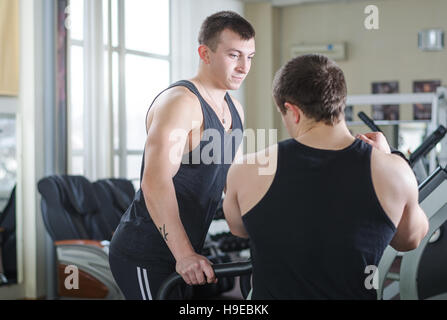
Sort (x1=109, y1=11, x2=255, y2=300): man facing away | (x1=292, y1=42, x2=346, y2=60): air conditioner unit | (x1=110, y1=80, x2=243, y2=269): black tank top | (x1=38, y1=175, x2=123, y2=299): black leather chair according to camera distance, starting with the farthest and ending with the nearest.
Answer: (x1=292, y1=42, x2=346, y2=60): air conditioner unit < (x1=38, y1=175, x2=123, y2=299): black leather chair < (x1=110, y1=80, x2=243, y2=269): black tank top < (x1=109, y1=11, x2=255, y2=300): man facing away

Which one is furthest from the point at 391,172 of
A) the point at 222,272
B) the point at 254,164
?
the point at 222,272

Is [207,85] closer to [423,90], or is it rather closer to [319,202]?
[319,202]

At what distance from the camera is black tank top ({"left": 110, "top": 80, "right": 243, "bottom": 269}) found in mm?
1506

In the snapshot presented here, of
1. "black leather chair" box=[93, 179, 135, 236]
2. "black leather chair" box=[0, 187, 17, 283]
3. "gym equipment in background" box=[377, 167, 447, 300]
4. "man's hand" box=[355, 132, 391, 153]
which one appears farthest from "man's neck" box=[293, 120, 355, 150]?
"black leather chair" box=[0, 187, 17, 283]

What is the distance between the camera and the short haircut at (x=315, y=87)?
113 cm

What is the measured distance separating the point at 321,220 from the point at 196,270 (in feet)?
1.10

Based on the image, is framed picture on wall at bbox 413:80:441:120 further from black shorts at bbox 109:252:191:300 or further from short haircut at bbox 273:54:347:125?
short haircut at bbox 273:54:347:125

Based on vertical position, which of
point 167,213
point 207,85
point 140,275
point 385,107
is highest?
point 385,107

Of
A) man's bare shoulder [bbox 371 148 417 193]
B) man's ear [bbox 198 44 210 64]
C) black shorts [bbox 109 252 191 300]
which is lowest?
black shorts [bbox 109 252 191 300]

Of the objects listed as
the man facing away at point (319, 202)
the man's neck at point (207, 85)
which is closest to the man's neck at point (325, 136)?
the man facing away at point (319, 202)

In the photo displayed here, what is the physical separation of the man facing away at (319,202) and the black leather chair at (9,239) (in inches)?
131

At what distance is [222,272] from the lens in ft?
4.21

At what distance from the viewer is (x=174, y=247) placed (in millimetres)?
1348

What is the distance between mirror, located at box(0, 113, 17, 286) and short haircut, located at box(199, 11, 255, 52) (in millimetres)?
2888
